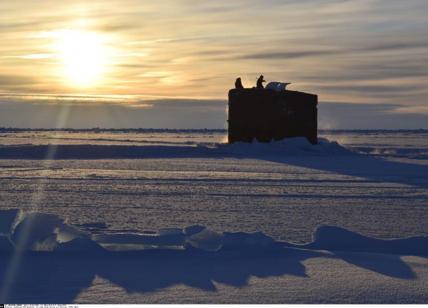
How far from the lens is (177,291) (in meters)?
4.22

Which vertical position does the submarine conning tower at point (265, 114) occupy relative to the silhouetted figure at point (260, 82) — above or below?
below

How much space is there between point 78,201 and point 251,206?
2252 millimetres

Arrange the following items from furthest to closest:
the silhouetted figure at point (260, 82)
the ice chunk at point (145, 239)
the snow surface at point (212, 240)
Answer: the silhouetted figure at point (260, 82)
the ice chunk at point (145, 239)
the snow surface at point (212, 240)

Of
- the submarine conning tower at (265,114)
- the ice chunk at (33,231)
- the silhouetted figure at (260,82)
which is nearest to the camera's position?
the ice chunk at (33,231)

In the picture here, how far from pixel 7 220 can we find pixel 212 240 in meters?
1.67

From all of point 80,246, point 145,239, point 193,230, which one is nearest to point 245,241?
point 193,230

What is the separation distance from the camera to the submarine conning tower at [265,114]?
85.6 feet

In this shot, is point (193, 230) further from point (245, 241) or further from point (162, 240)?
point (245, 241)

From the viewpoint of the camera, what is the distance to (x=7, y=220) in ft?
19.0

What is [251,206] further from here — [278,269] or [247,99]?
[247,99]

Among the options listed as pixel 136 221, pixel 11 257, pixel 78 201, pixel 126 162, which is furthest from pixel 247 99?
pixel 11 257

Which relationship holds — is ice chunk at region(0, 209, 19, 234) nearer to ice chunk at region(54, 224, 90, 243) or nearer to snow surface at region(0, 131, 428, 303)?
snow surface at region(0, 131, 428, 303)

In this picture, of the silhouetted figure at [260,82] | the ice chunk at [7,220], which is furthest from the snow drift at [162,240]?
the silhouetted figure at [260,82]

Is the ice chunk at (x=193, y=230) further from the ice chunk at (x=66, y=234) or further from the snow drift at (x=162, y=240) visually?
the ice chunk at (x=66, y=234)
